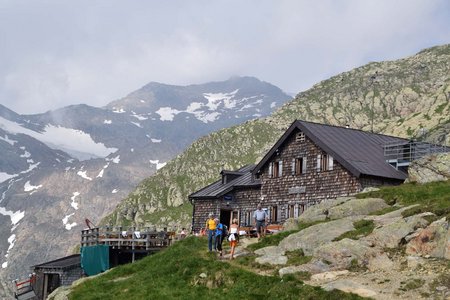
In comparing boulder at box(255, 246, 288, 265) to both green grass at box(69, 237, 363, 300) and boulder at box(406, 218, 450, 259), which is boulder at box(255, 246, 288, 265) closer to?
green grass at box(69, 237, 363, 300)

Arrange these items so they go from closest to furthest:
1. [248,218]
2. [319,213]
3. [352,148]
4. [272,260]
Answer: [272,260], [319,213], [352,148], [248,218]

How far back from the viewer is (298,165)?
157 ft

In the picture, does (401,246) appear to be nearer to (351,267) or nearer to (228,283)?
(351,267)

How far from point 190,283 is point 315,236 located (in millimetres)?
6125

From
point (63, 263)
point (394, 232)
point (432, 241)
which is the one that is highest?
point (394, 232)

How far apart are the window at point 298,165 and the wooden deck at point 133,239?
11132mm

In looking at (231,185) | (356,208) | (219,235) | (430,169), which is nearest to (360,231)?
(356,208)

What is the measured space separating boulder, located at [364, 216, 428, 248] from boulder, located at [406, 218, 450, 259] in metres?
0.68

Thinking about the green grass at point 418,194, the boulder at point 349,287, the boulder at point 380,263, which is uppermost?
the green grass at point 418,194

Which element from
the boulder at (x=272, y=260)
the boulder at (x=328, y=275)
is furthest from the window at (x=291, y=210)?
the boulder at (x=328, y=275)

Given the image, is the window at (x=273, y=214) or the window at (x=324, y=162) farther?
the window at (x=273, y=214)

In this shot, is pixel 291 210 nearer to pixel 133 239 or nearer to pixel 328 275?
pixel 133 239

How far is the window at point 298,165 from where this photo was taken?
47.2 m

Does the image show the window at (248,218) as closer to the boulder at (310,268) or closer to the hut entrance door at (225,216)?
the hut entrance door at (225,216)
